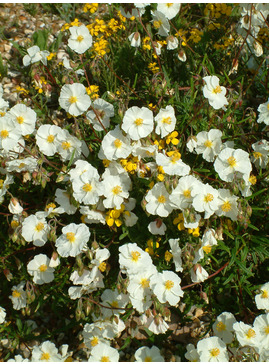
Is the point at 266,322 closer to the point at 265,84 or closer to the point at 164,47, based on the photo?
the point at 265,84

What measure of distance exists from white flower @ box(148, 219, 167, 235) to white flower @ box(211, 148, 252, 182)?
469mm

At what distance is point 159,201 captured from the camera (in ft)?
8.54

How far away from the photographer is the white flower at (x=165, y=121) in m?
2.80

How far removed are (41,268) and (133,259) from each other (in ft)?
2.19

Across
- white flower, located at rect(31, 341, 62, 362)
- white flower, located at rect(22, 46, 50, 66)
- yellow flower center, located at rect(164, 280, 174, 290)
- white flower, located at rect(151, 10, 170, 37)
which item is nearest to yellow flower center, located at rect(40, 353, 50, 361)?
white flower, located at rect(31, 341, 62, 362)

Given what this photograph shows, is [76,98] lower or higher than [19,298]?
higher

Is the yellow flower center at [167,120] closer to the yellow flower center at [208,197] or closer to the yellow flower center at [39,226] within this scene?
the yellow flower center at [208,197]

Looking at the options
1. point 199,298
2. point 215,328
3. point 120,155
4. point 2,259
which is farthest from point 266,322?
point 2,259

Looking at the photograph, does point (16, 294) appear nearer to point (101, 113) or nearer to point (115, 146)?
point (115, 146)

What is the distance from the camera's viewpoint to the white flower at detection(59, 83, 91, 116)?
2.77 m

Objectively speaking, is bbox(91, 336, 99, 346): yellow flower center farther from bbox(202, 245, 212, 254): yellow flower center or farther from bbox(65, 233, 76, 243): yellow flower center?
bbox(202, 245, 212, 254): yellow flower center

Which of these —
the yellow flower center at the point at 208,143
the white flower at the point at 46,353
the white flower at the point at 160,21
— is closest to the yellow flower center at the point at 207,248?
the yellow flower center at the point at 208,143

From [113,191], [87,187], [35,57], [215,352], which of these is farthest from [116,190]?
[35,57]

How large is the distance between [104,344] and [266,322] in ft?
3.11
